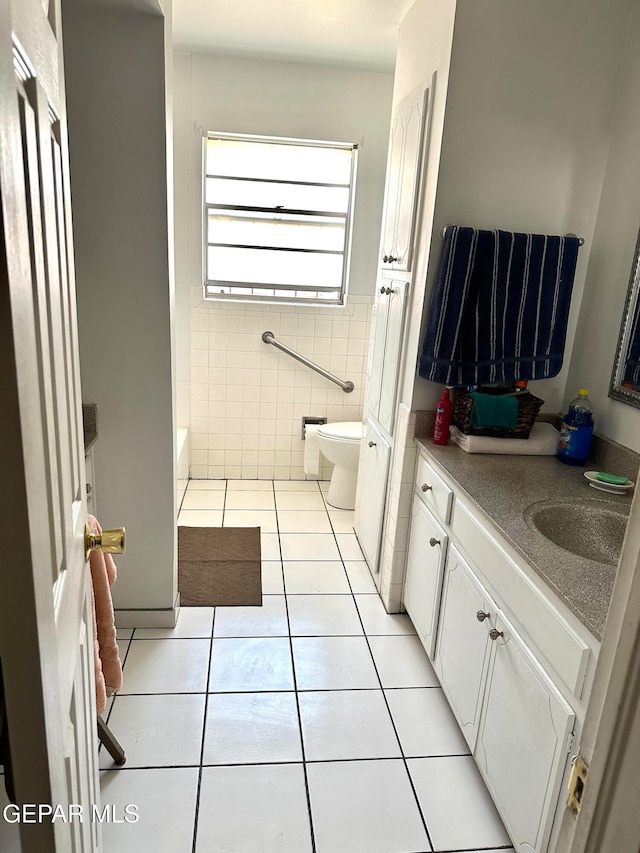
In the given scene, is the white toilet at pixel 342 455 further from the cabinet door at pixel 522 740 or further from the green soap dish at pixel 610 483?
the cabinet door at pixel 522 740

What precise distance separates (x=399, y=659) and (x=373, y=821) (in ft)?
2.30

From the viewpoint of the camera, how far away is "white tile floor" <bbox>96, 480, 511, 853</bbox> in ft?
5.15

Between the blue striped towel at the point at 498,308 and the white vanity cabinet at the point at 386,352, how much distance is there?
0.92 feet

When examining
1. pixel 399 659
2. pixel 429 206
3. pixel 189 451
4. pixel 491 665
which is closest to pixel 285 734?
pixel 399 659

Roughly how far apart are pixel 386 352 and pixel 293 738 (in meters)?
1.60

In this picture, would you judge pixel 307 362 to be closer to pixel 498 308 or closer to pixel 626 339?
pixel 498 308

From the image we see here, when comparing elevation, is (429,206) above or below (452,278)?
above

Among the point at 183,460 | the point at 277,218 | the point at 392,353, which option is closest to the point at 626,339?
the point at 392,353

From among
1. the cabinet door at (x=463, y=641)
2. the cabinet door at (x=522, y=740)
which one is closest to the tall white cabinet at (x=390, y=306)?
the cabinet door at (x=463, y=641)

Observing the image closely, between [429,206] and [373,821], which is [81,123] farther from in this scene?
[373,821]

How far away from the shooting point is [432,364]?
2195 mm

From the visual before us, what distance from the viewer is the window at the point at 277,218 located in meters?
3.50

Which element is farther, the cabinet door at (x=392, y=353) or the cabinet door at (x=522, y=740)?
the cabinet door at (x=392, y=353)

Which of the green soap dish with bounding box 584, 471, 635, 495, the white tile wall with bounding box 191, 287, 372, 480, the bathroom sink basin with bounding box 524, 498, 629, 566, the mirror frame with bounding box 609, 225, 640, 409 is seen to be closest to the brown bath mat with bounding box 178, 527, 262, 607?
the white tile wall with bounding box 191, 287, 372, 480
